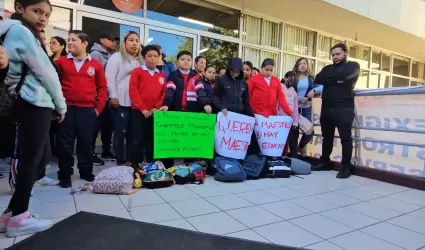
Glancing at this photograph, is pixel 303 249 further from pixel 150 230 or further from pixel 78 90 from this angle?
pixel 78 90

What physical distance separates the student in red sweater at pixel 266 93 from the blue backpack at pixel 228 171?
3.11 ft

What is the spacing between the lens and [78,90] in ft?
9.81

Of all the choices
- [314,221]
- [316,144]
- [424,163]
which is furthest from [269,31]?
[314,221]

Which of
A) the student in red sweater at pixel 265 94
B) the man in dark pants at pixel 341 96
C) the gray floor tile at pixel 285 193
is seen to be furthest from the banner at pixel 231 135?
the man in dark pants at pixel 341 96

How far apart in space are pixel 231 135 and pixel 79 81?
1.93 metres

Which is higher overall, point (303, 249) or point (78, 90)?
point (78, 90)

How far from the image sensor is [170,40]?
6.31 m

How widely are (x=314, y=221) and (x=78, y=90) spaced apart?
265 centimetres

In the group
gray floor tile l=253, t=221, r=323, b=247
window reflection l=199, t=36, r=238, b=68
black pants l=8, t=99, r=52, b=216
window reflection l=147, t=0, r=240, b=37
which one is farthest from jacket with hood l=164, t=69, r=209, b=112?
window reflection l=199, t=36, r=238, b=68

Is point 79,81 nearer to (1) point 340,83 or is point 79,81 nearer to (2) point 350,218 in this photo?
(2) point 350,218

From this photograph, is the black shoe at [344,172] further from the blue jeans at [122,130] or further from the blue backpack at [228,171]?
the blue jeans at [122,130]

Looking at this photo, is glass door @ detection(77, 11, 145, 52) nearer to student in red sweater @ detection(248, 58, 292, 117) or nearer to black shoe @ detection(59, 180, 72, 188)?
student in red sweater @ detection(248, 58, 292, 117)

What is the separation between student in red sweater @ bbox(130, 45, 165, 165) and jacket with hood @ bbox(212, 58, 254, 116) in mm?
757

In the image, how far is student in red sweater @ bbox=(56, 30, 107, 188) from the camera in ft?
9.78
